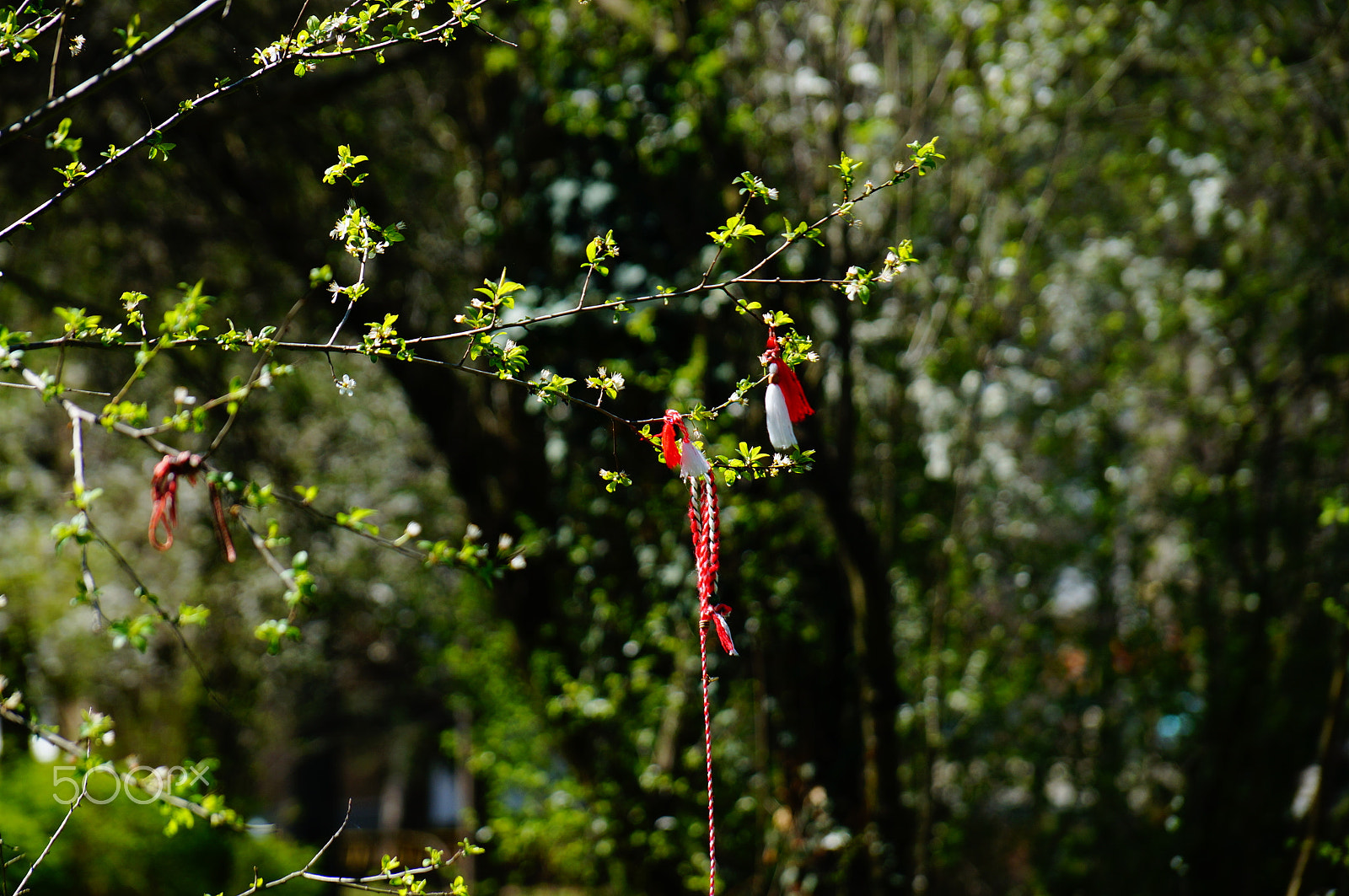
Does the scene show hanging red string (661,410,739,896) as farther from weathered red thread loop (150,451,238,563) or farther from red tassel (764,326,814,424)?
weathered red thread loop (150,451,238,563)

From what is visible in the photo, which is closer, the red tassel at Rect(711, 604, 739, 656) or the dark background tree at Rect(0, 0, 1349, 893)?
the red tassel at Rect(711, 604, 739, 656)

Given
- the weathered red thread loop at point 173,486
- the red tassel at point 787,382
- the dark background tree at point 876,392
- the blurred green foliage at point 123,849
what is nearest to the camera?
the weathered red thread loop at point 173,486

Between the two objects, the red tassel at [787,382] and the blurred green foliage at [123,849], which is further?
the blurred green foliage at [123,849]

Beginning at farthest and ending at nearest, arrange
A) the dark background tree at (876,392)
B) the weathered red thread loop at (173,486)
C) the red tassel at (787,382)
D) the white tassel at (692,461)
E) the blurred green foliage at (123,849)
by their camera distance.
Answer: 1. the blurred green foliage at (123,849)
2. the dark background tree at (876,392)
3. the red tassel at (787,382)
4. the white tassel at (692,461)
5. the weathered red thread loop at (173,486)

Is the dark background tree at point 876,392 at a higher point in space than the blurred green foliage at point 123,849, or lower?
higher

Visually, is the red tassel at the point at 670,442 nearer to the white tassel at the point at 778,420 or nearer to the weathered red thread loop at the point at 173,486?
the white tassel at the point at 778,420

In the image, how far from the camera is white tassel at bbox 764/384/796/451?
5.58ft

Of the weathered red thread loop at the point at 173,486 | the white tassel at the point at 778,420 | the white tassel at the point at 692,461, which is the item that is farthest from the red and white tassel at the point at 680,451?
the weathered red thread loop at the point at 173,486

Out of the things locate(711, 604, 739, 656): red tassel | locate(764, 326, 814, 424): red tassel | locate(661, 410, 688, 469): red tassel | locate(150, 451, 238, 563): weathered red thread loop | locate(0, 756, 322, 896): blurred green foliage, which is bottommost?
locate(0, 756, 322, 896): blurred green foliage

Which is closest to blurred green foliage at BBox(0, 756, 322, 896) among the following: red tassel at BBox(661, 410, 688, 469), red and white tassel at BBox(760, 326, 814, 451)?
red tassel at BBox(661, 410, 688, 469)

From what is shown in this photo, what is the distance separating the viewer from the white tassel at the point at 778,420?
1.70 metres

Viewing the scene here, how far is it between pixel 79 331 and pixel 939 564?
3.29m

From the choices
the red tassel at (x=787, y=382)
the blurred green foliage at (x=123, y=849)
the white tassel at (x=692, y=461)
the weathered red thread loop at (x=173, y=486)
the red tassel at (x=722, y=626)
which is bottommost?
the blurred green foliage at (x=123, y=849)

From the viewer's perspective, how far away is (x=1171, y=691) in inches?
167
